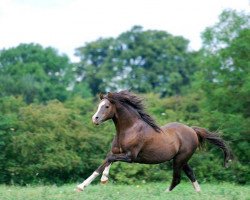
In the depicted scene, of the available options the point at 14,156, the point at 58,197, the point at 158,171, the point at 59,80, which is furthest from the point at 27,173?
the point at 59,80

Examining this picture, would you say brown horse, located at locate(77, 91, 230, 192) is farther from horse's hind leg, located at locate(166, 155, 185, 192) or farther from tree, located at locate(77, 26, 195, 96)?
tree, located at locate(77, 26, 195, 96)

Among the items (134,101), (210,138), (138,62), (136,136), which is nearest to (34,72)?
(138,62)

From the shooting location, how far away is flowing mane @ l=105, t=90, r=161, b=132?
13657mm

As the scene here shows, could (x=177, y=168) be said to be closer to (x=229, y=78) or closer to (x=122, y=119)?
(x=122, y=119)

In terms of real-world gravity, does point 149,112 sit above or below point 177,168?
above

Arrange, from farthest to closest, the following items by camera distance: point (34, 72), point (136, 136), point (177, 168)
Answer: point (34, 72), point (177, 168), point (136, 136)

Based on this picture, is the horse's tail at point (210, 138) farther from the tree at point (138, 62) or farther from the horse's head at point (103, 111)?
the tree at point (138, 62)

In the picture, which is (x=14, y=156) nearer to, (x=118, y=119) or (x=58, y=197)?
(x=118, y=119)

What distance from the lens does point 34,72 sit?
6875 centimetres

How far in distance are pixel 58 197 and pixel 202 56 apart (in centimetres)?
1715

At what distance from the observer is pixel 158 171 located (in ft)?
77.4

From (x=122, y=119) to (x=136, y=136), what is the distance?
1.49 feet

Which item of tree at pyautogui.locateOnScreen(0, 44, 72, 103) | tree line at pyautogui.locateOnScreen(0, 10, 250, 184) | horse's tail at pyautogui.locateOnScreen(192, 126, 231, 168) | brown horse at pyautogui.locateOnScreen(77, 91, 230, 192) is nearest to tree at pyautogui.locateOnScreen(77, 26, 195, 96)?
tree at pyautogui.locateOnScreen(0, 44, 72, 103)

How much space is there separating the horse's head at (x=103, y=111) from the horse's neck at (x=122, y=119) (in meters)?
0.16
